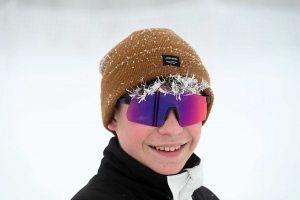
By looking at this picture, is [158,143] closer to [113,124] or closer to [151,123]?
[151,123]

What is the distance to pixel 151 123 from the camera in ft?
3.84

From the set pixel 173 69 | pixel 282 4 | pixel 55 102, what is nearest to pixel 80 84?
pixel 55 102

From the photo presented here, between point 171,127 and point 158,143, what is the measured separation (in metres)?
0.08

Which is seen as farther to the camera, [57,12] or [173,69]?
[57,12]

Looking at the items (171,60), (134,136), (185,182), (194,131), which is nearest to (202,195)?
(185,182)

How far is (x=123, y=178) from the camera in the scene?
1.16 m

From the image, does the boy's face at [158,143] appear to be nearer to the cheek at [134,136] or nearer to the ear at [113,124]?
the cheek at [134,136]

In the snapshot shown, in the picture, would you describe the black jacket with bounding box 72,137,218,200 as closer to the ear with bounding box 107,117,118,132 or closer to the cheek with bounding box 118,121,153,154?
the cheek with bounding box 118,121,153,154

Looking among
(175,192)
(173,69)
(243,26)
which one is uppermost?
(243,26)

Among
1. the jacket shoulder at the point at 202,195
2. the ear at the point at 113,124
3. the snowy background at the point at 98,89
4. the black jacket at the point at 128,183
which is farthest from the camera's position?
the snowy background at the point at 98,89

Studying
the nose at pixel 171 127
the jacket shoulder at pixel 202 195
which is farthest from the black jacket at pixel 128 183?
the jacket shoulder at pixel 202 195

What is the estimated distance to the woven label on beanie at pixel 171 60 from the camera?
48.1 inches

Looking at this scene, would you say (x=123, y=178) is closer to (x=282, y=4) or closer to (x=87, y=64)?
(x=87, y=64)

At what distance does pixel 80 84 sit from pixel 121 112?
13.1 feet
